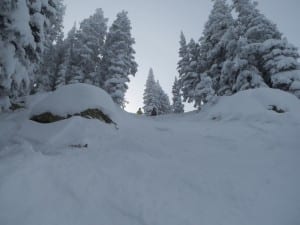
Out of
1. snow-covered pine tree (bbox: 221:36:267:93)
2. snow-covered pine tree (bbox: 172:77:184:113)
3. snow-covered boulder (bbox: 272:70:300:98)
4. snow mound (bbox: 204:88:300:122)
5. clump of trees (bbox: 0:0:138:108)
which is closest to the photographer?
snow mound (bbox: 204:88:300:122)

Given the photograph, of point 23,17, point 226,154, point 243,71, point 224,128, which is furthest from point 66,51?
point 226,154

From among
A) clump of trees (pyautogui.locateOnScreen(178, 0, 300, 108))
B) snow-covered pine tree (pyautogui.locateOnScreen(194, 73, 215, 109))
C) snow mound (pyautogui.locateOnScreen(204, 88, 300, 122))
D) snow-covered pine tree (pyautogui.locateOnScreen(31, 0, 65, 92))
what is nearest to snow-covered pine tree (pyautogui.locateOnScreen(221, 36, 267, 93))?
clump of trees (pyautogui.locateOnScreen(178, 0, 300, 108))

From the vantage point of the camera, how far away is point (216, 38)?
2667 centimetres

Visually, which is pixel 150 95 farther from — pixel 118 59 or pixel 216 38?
pixel 216 38

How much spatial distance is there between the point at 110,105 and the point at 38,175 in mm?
6683

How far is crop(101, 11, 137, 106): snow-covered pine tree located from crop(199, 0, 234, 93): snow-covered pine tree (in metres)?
8.42

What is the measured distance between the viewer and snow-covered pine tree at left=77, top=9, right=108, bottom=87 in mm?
28766

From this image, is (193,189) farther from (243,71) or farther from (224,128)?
(243,71)

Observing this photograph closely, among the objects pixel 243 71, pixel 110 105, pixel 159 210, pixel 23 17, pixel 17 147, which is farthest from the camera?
pixel 243 71

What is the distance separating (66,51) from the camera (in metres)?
33.2

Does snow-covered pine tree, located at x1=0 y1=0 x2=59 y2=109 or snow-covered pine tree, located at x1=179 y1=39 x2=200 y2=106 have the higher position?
snow-covered pine tree, located at x1=179 y1=39 x2=200 y2=106

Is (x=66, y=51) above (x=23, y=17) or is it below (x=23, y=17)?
above

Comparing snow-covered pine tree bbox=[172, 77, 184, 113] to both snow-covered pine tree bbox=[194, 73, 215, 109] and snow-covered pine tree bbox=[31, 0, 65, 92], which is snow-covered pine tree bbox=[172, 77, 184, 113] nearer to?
snow-covered pine tree bbox=[194, 73, 215, 109]

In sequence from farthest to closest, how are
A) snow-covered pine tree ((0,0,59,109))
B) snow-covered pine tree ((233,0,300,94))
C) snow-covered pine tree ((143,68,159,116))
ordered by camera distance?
snow-covered pine tree ((143,68,159,116)) < snow-covered pine tree ((233,0,300,94)) < snow-covered pine tree ((0,0,59,109))
